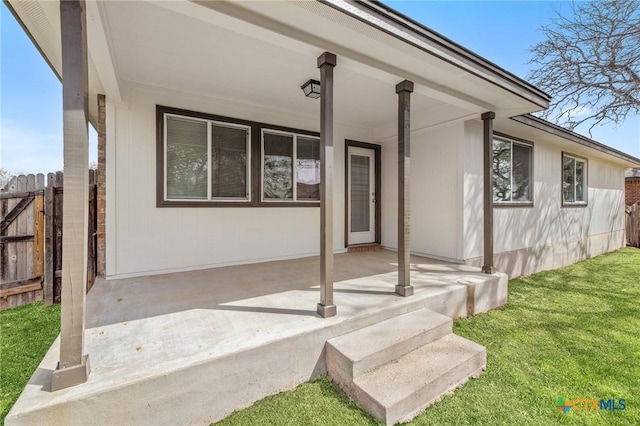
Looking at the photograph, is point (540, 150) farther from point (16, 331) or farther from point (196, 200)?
point (16, 331)

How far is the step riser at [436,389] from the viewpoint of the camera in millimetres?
2052

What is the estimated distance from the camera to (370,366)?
238cm

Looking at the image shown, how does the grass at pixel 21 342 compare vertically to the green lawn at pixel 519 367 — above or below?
above

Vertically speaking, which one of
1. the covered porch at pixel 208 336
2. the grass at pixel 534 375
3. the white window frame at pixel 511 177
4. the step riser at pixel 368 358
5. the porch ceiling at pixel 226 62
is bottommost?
the grass at pixel 534 375

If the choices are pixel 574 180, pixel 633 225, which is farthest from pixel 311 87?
pixel 633 225

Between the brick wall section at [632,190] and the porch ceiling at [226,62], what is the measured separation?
14.6 m

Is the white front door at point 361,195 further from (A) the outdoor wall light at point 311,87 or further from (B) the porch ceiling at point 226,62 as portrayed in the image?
(A) the outdoor wall light at point 311,87

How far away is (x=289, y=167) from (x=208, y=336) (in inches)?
140

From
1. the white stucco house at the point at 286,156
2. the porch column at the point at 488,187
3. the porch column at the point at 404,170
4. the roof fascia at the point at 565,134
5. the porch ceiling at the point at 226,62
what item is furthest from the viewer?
the roof fascia at the point at 565,134

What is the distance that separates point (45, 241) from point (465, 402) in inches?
207

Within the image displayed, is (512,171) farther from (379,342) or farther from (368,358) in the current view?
(368,358)

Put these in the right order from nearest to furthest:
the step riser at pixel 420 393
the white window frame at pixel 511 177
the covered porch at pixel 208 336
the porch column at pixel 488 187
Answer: the covered porch at pixel 208 336 < the step riser at pixel 420 393 < the porch column at pixel 488 187 < the white window frame at pixel 511 177

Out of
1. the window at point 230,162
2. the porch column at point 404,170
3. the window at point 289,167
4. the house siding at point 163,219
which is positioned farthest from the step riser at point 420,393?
the window at point 289,167

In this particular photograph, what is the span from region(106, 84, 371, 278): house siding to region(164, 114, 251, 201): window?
7.7 inches
